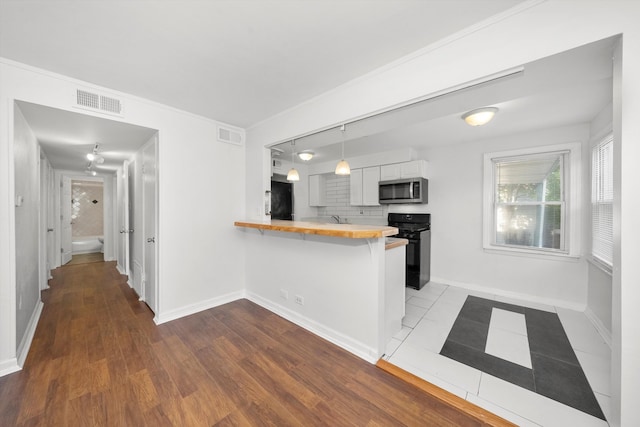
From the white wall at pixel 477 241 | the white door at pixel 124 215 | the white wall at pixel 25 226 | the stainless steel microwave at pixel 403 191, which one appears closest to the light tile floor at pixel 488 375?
the white wall at pixel 477 241

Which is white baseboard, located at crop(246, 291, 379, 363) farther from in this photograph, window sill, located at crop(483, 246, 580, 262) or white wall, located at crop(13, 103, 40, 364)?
window sill, located at crop(483, 246, 580, 262)

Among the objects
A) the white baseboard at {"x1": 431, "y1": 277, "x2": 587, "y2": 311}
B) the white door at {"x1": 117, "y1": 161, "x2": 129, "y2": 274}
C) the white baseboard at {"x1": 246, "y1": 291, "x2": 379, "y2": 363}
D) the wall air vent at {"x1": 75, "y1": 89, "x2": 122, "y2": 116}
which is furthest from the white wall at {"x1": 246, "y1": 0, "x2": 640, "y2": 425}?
the white door at {"x1": 117, "y1": 161, "x2": 129, "y2": 274}

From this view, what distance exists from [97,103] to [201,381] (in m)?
2.72

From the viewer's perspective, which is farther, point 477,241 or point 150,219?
point 477,241

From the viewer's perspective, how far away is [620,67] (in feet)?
3.98

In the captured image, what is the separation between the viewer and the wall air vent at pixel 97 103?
2.21m

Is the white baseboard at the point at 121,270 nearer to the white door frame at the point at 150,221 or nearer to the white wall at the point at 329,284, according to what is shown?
the white door frame at the point at 150,221

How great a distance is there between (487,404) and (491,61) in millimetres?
2275

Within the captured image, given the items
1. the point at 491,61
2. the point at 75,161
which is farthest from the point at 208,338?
the point at 75,161

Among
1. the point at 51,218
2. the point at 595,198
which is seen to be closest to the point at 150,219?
the point at 51,218

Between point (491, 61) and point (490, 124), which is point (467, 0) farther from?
point (490, 124)

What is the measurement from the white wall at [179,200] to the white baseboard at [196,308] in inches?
0.5

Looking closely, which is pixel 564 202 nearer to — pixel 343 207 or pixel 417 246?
pixel 417 246

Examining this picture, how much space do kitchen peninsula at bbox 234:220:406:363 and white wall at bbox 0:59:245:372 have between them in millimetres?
596
